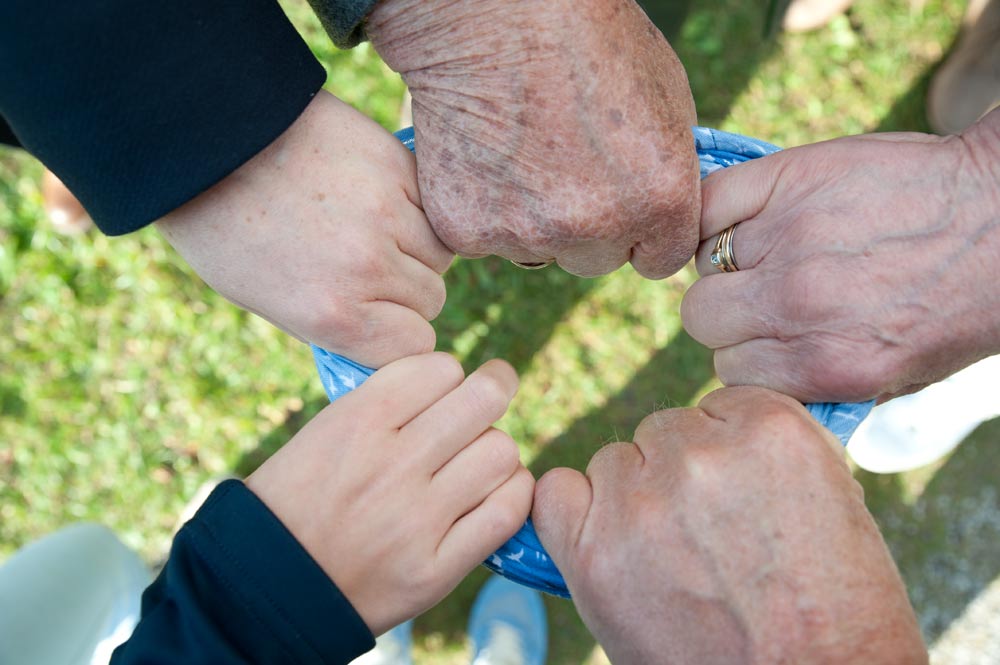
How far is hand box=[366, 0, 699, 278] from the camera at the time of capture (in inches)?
41.5

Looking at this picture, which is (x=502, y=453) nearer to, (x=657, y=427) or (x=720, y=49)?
(x=657, y=427)

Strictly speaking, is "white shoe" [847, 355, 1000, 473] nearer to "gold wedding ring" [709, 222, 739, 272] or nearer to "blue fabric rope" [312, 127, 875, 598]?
"blue fabric rope" [312, 127, 875, 598]

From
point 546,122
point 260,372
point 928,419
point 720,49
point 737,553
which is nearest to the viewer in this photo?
point 737,553

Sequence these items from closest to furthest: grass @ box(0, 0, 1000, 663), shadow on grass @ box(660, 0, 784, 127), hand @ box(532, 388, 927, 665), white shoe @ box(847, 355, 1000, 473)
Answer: hand @ box(532, 388, 927, 665), white shoe @ box(847, 355, 1000, 473), grass @ box(0, 0, 1000, 663), shadow on grass @ box(660, 0, 784, 127)

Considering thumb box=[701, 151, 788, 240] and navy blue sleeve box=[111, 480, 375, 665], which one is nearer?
navy blue sleeve box=[111, 480, 375, 665]

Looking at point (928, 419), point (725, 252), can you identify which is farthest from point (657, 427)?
point (928, 419)

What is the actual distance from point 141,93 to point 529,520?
0.91m

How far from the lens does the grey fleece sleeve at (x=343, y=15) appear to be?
1079 millimetres

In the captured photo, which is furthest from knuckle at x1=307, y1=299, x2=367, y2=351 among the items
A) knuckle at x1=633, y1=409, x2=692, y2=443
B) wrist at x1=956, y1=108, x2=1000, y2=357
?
wrist at x1=956, y1=108, x2=1000, y2=357

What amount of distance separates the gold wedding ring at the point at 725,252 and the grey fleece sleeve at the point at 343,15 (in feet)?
2.38

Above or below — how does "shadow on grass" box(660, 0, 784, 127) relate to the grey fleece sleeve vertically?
below

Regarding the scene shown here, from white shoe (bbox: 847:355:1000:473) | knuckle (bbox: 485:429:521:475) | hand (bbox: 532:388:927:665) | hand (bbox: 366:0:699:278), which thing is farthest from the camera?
white shoe (bbox: 847:355:1000:473)

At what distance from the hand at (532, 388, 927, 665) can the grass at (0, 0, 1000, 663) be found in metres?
1.51

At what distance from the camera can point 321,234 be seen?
1.08 metres
